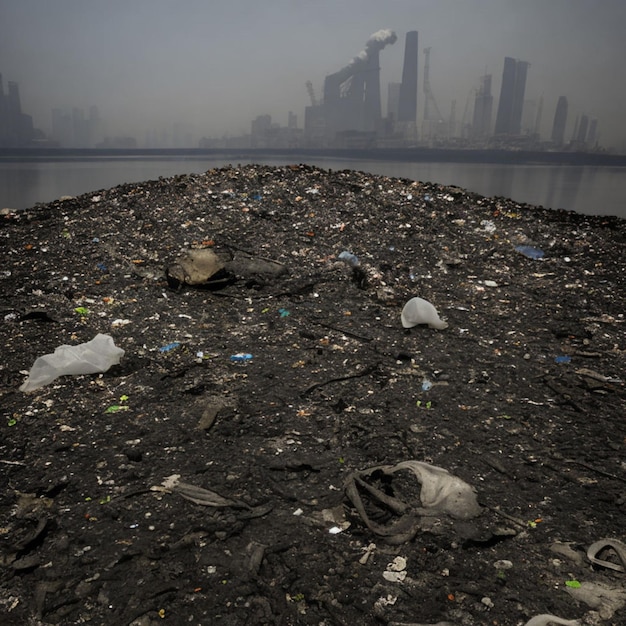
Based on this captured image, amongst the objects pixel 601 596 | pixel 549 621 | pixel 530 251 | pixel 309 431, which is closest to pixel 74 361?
pixel 309 431

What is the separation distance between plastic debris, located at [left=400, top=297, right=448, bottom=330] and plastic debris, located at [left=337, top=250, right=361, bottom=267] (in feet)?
3.66

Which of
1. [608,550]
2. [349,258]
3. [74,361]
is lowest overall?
[608,550]

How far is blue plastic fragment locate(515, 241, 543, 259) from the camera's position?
15.3ft

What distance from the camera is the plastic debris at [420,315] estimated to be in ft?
11.1

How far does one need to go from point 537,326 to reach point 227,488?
263cm

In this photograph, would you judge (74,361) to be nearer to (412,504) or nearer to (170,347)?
(170,347)

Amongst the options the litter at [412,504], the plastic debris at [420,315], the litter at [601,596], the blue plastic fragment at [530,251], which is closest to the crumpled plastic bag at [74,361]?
the litter at [412,504]

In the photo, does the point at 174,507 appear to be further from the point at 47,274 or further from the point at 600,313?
the point at 600,313

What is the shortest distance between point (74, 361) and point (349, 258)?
2601 mm

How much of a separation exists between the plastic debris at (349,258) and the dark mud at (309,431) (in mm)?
74

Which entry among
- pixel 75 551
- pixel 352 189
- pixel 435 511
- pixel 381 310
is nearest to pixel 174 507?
pixel 75 551

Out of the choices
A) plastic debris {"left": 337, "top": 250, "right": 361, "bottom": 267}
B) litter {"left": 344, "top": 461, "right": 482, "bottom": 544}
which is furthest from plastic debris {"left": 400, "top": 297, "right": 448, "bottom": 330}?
litter {"left": 344, "top": 461, "right": 482, "bottom": 544}

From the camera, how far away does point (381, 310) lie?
370cm

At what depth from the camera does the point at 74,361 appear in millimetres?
2689
